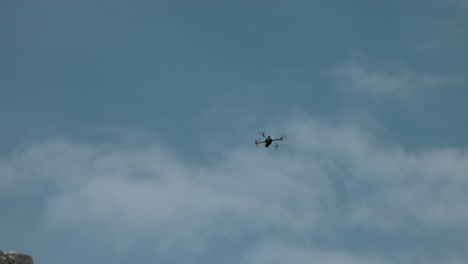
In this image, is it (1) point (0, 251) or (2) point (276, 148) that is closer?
(1) point (0, 251)

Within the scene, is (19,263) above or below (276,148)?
below

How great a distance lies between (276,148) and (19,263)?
92.2m

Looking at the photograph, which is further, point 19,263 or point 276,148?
point 276,148

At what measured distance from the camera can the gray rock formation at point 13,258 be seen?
39.6 metres

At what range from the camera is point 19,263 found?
39.8 metres

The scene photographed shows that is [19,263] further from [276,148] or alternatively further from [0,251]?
[276,148]

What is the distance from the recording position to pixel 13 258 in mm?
39781

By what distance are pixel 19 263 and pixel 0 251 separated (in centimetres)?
144

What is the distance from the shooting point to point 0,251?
131ft

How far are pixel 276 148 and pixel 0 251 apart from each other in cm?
9230

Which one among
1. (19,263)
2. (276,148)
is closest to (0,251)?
(19,263)

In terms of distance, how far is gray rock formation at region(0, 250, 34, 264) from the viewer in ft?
130
